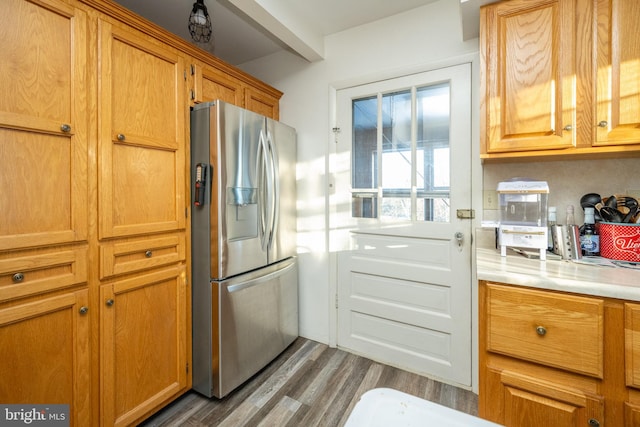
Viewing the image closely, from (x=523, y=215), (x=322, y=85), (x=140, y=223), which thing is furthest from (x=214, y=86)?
(x=523, y=215)

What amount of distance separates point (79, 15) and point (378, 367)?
2654 millimetres

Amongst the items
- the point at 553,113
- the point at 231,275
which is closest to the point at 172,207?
the point at 231,275

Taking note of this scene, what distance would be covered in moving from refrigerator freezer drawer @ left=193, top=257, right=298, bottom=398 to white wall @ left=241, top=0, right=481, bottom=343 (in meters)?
0.26

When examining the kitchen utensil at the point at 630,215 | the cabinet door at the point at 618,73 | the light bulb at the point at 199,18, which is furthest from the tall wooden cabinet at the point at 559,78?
the light bulb at the point at 199,18

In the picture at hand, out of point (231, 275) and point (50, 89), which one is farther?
point (231, 275)

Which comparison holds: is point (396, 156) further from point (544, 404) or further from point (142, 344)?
point (142, 344)

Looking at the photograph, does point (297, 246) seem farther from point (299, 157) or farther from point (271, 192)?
point (299, 157)

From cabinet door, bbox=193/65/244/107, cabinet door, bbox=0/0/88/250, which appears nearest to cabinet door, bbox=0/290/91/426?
cabinet door, bbox=0/0/88/250

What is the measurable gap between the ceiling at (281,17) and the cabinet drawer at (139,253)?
1.43 meters

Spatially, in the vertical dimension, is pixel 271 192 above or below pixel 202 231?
above

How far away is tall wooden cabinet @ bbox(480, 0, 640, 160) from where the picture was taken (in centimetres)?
117

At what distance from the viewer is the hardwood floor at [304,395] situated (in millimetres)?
1595

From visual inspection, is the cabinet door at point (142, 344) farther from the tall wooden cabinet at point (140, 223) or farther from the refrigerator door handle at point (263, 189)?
the refrigerator door handle at point (263, 189)

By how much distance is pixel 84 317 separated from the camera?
4.20 ft
